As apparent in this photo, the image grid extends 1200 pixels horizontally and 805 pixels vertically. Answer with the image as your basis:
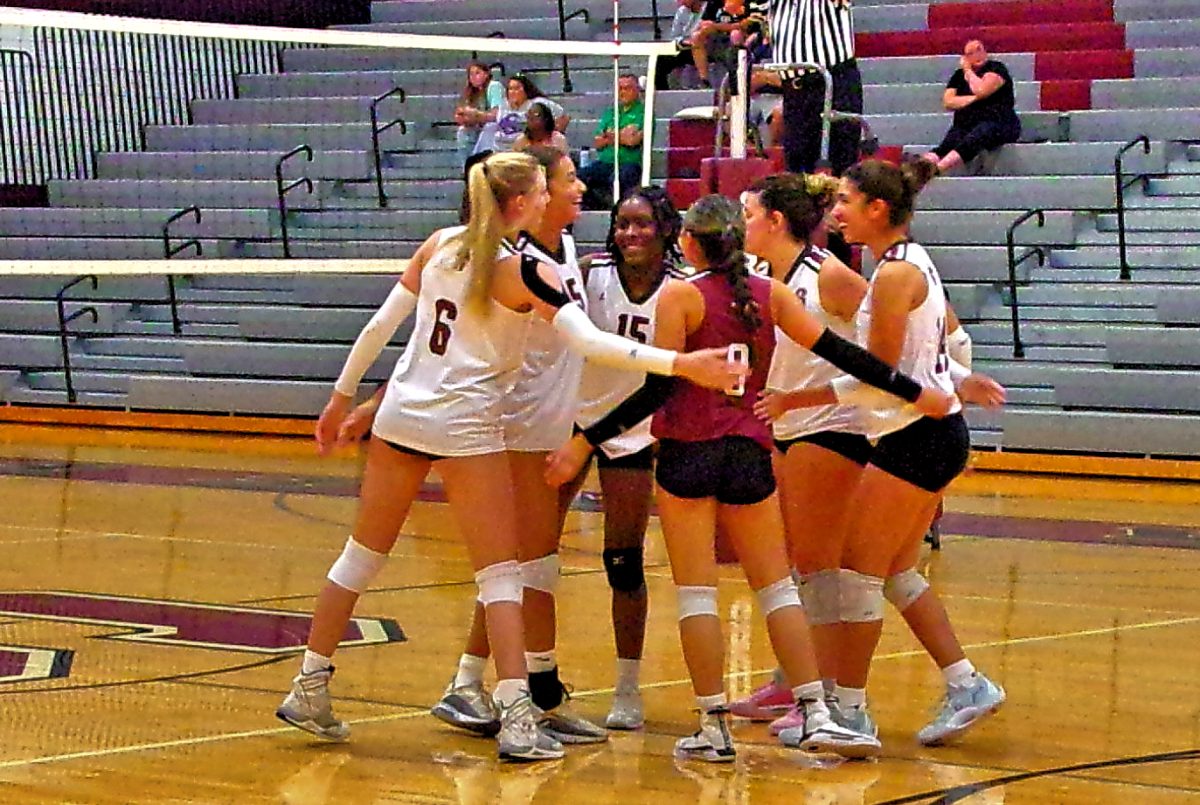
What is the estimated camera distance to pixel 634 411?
576cm

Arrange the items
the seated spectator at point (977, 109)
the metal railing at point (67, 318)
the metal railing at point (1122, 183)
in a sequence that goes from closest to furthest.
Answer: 1. the metal railing at point (1122, 183)
2. the seated spectator at point (977, 109)
3. the metal railing at point (67, 318)

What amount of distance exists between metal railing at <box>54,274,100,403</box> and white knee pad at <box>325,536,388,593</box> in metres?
12.0

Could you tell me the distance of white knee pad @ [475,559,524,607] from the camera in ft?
19.4

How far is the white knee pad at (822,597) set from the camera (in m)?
6.25

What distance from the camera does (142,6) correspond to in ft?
67.8

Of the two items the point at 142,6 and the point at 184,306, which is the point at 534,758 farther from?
the point at 142,6

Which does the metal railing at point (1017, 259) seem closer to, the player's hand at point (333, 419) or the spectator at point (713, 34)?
the spectator at point (713, 34)

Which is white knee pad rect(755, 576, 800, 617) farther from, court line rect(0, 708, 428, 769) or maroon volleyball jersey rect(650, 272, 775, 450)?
court line rect(0, 708, 428, 769)

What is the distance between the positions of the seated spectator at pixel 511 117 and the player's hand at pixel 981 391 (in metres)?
9.28

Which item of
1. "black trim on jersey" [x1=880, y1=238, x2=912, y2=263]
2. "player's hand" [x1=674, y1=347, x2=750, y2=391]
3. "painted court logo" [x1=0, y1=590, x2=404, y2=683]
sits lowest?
"painted court logo" [x1=0, y1=590, x2=404, y2=683]

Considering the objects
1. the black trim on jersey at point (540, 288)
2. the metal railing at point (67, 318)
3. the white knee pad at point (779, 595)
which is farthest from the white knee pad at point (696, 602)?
the metal railing at point (67, 318)

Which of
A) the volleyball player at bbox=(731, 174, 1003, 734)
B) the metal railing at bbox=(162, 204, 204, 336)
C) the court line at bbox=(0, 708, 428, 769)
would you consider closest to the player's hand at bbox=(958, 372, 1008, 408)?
the volleyball player at bbox=(731, 174, 1003, 734)

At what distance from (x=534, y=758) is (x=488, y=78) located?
11535mm

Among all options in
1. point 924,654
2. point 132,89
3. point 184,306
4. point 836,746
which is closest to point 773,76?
point 924,654
